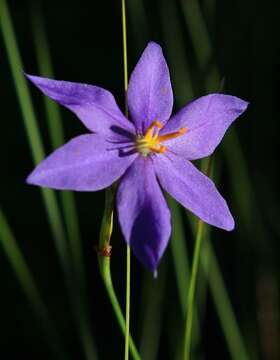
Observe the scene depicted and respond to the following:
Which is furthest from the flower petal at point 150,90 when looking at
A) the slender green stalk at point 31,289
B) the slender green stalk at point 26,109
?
the slender green stalk at point 31,289

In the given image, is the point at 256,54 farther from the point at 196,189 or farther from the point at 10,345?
the point at 196,189

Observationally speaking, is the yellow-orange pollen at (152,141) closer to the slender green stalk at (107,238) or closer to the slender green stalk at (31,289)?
the slender green stalk at (107,238)

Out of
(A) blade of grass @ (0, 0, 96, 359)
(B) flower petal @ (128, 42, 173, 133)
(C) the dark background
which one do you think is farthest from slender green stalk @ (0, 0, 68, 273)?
(C) the dark background

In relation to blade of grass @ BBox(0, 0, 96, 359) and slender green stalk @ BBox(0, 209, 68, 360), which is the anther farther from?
slender green stalk @ BBox(0, 209, 68, 360)

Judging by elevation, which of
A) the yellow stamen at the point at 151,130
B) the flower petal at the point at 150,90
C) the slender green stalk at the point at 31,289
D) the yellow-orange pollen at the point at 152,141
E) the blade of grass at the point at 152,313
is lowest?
the blade of grass at the point at 152,313

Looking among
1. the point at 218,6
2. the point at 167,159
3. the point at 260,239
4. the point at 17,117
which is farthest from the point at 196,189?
the point at 218,6

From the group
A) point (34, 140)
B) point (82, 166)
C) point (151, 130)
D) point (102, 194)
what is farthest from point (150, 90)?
point (102, 194)
